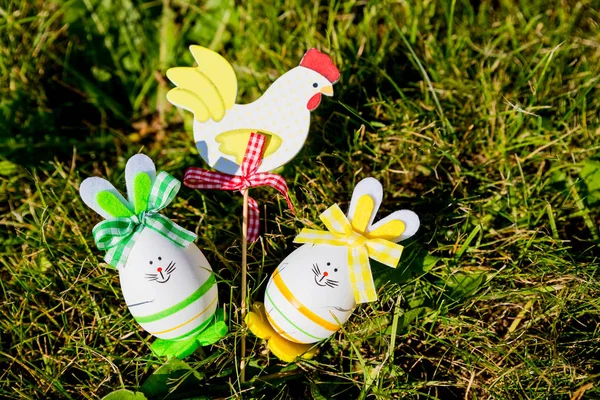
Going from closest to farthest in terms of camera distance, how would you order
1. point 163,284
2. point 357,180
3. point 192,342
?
point 163,284, point 192,342, point 357,180

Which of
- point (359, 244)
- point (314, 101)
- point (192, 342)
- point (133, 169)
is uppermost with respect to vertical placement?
point (314, 101)

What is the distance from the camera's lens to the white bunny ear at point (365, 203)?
4.65 feet

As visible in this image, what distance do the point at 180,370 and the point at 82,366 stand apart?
31 cm

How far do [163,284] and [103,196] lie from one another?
0.87ft

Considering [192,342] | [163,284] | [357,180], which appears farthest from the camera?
[357,180]

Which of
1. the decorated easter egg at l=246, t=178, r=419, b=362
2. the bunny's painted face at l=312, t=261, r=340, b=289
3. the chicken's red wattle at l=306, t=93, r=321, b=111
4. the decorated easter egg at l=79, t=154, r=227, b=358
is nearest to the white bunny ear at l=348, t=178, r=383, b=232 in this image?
the decorated easter egg at l=246, t=178, r=419, b=362

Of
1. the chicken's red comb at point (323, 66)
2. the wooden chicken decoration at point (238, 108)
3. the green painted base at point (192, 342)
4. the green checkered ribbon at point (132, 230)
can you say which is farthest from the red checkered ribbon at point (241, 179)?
the green painted base at point (192, 342)

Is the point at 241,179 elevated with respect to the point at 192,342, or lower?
elevated

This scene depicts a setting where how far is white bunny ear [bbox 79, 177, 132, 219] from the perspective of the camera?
4.57 ft

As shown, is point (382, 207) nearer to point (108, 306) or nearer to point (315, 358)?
A: point (315, 358)

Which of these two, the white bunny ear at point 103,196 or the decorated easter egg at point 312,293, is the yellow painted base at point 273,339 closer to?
the decorated easter egg at point 312,293

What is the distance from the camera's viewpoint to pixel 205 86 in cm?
154

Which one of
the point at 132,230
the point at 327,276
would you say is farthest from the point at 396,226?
the point at 132,230

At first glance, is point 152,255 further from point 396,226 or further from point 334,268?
point 396,226
